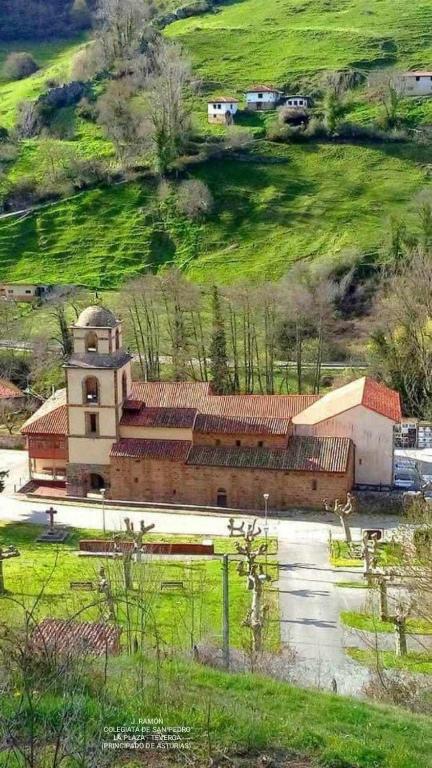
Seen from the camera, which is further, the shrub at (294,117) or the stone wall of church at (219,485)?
the shrub at (294,117)

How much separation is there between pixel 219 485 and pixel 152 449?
3.59m

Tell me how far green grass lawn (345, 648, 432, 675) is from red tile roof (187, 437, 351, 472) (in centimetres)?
1446

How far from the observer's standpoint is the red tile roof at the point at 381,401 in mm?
38906

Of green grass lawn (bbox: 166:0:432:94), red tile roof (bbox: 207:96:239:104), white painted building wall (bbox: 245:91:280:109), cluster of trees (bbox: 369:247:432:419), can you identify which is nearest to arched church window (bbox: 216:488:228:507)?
cluster of trees (bbox: 369:247:432:419)

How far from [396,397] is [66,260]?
3784 cm

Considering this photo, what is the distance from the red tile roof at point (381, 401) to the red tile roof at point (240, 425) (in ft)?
13.0

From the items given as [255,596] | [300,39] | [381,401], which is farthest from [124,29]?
[255,596]

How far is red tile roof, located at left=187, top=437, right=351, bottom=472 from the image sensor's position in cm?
3772

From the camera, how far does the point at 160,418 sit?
40.1m

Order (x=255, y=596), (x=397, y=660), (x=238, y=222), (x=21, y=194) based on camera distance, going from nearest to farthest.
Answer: (x=397, y=660), (x=255, y=596), (x=238, y=222), (x=21, y=194)

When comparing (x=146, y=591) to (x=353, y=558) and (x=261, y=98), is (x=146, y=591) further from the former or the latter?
(x=261, y=98)

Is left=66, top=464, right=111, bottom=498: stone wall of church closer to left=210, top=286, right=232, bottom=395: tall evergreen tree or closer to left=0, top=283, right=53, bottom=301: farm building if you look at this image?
left=210, top=286, right=232, bottom=395: tall evergreen tree

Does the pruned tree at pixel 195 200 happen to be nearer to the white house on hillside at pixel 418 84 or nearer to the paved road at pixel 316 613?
the white house on hillside at pixel 418 84

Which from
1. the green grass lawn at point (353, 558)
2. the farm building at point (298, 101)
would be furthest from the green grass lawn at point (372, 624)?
the farm building at point (298, 101)
